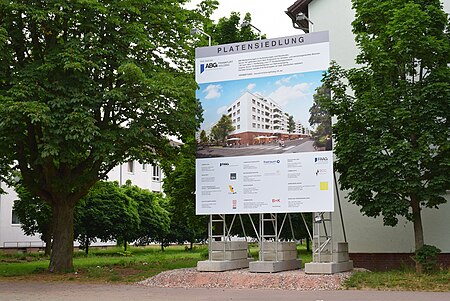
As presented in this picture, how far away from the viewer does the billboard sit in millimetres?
19844

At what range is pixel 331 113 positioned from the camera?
20.2 meters

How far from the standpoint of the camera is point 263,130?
20.8 m

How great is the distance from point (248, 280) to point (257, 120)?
5316mm

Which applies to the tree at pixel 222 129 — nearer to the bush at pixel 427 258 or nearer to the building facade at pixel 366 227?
the building facade at pixel 366 227

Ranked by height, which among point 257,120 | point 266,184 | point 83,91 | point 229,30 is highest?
point 229,30

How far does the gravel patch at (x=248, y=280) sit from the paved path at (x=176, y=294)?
2.72ft

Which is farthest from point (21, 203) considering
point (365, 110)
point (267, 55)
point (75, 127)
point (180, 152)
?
point (365, 110)

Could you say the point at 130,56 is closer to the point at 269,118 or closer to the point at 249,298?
the point at 269,118

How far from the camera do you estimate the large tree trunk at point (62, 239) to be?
23.8m

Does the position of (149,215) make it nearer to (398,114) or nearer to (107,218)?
(107,218)

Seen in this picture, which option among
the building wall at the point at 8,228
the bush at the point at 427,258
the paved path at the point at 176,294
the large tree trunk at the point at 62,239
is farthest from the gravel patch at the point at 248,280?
the building wall at the point at 8,228

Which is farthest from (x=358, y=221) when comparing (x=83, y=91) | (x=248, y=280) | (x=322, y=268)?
(x=83, y=91)

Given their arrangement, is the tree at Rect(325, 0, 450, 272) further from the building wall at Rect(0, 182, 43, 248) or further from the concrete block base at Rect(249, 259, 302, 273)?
the building wall at Rect(0, 182, 43, 248)

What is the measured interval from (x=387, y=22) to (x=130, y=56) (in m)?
9.01
